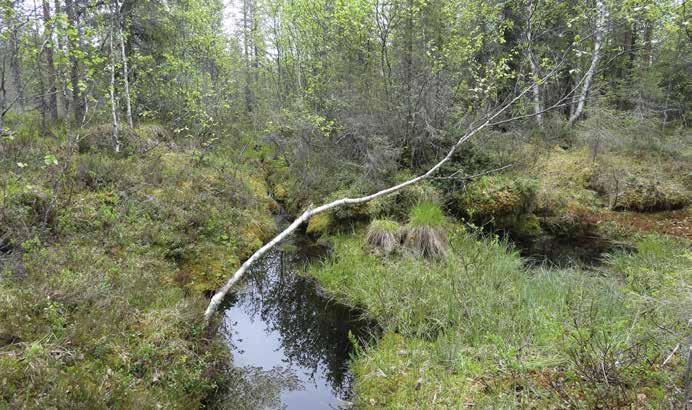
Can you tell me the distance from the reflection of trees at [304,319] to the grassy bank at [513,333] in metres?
0.33

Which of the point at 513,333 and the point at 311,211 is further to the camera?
the point at 311,211

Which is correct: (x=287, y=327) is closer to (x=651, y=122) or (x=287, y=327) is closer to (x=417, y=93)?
(x=417, y=93)

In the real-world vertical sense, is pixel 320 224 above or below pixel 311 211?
below

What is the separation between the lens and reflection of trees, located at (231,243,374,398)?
5.44 metres

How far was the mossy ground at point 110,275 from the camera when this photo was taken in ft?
10.6

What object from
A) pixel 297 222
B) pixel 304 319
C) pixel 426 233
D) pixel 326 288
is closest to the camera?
pixel 297 222

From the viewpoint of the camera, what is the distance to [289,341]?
19.6 ft

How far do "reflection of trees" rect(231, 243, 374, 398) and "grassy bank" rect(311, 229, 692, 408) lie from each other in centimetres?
33

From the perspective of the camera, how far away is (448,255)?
25.0ft

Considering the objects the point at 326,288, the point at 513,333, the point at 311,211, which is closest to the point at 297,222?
the point at 311,211

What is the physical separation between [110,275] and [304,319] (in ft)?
10.3

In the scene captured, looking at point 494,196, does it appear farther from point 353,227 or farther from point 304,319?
point 304,319

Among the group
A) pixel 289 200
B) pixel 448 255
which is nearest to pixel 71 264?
pixel 448 255

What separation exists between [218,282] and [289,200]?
→ 584cm
